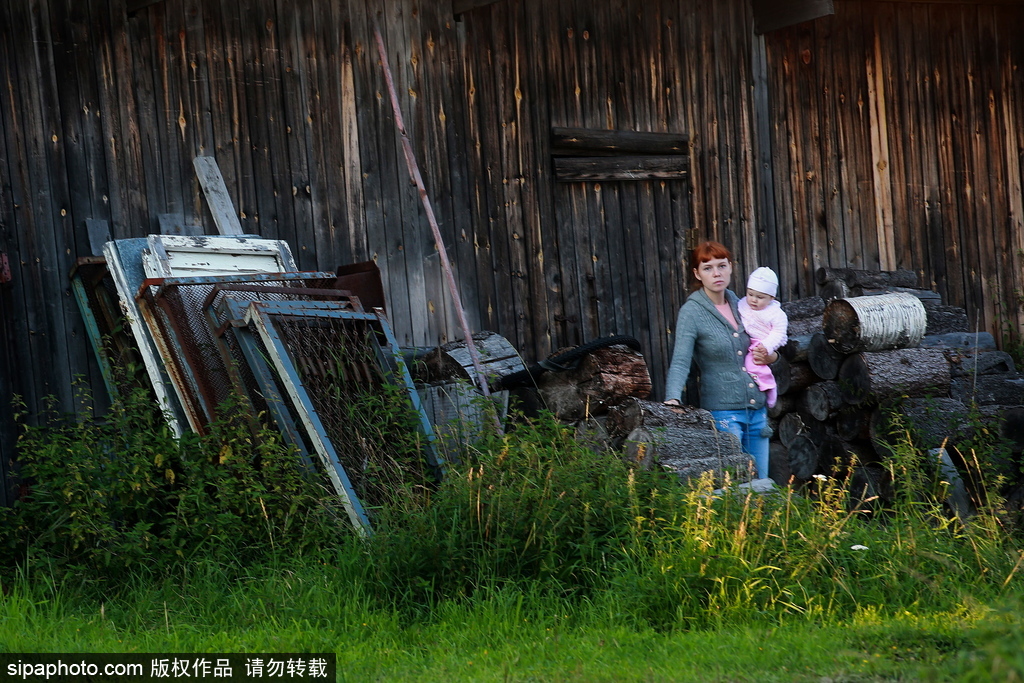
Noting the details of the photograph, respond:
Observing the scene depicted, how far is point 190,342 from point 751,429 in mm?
3042

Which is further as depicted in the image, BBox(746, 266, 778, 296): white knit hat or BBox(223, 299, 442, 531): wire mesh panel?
BBox(746, 266, 778, 296): white knit hat

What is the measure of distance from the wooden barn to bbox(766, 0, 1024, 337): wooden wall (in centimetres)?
2

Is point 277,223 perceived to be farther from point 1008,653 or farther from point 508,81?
point 1008,653

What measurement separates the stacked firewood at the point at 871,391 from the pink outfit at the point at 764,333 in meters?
0.93

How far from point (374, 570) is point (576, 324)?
11.3 feet

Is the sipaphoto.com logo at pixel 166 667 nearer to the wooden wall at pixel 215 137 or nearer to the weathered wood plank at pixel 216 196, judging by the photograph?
the wooden wall at pixel 215 137

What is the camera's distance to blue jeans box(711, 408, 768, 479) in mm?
5738

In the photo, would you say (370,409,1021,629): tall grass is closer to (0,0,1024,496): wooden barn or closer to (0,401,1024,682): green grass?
(0,401,1024,682): green grass

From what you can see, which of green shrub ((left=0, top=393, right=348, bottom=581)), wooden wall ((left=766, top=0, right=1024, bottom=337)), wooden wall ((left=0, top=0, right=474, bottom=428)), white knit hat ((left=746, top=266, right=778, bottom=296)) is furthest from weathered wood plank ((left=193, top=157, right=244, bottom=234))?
wooden wall ((left=766, top=0, right=1024, bottom=337))

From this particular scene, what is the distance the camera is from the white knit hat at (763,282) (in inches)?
231

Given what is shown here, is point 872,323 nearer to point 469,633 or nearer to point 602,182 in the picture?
point 602,182

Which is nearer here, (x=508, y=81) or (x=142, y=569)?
(x=142, y=569)

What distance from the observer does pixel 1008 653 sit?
92.1 inches

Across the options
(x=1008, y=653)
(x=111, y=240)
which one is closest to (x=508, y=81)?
(x=111, y=240)
